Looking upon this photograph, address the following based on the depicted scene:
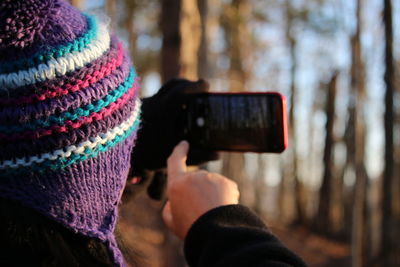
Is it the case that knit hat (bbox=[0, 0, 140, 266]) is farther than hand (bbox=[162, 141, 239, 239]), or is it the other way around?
hand (bbox=[162, 141, 239, 239])

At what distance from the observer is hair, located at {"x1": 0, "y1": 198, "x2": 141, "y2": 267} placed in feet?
2.93

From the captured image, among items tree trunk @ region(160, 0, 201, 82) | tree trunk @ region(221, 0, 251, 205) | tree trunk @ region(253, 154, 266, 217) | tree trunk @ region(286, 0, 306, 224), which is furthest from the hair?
tree trunk @ region(253, 154, 266, 217)

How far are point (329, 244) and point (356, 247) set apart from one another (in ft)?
30.0

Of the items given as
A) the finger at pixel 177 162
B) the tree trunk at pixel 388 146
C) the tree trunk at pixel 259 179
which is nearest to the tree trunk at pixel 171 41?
the finger at pixel 177 162

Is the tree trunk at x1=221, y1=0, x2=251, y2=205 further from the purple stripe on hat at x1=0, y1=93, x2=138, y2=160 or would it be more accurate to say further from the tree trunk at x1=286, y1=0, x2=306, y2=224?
the purple stripe on hat at x1=0, y1=93, x2=138, y2=160

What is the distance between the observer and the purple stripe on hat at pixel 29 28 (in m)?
0.86

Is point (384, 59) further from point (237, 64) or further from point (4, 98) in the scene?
point (4, 98)

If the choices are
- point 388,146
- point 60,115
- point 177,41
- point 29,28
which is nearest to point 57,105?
point 60,115

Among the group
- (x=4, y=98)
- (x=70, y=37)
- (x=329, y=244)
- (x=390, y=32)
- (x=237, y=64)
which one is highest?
(x=70, y=37)

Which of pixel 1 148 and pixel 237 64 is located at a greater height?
pixel 1 148

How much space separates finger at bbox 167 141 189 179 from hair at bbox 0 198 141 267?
0.38 m

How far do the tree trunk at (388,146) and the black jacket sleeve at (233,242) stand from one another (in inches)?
380

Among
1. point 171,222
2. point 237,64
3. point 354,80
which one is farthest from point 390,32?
point 171,222

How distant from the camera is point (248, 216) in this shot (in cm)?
109
